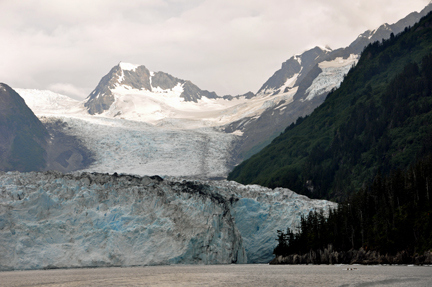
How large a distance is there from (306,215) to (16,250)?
56341mm

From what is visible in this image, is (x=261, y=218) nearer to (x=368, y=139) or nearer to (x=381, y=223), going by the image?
(x=381, y=223)

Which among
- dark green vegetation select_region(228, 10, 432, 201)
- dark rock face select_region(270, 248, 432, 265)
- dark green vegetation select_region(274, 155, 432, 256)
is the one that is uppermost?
dark green vegetation select_region(228, 10, 432, 201)

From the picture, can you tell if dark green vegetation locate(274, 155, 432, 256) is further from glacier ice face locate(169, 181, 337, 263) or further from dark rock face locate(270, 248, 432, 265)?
glacier ice face locate(169, 181, 337, 263)

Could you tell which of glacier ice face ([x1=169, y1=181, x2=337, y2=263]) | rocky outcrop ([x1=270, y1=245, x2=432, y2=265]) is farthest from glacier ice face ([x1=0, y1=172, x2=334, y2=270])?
rocky outcrop ([x1=270, y1=245, x2=432, y2=265])

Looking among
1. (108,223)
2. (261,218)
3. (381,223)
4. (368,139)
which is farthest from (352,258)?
(368,139)

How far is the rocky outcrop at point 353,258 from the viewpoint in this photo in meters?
70.8

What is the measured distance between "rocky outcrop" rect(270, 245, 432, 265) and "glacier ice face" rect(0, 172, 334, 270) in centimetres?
1049

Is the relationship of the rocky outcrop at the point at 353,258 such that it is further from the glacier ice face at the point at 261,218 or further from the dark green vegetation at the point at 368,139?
the dark green vegetation at the point at 368,139

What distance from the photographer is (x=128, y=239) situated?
77.6m

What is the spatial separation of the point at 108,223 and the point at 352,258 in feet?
141

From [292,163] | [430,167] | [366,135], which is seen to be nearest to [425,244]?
[430,167]

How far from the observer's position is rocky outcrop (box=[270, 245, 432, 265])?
7085 centimetres

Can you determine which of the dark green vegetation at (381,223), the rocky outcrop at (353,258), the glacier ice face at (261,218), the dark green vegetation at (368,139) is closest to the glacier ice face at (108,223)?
the glacier ice face at (261,218)

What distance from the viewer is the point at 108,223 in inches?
3155
